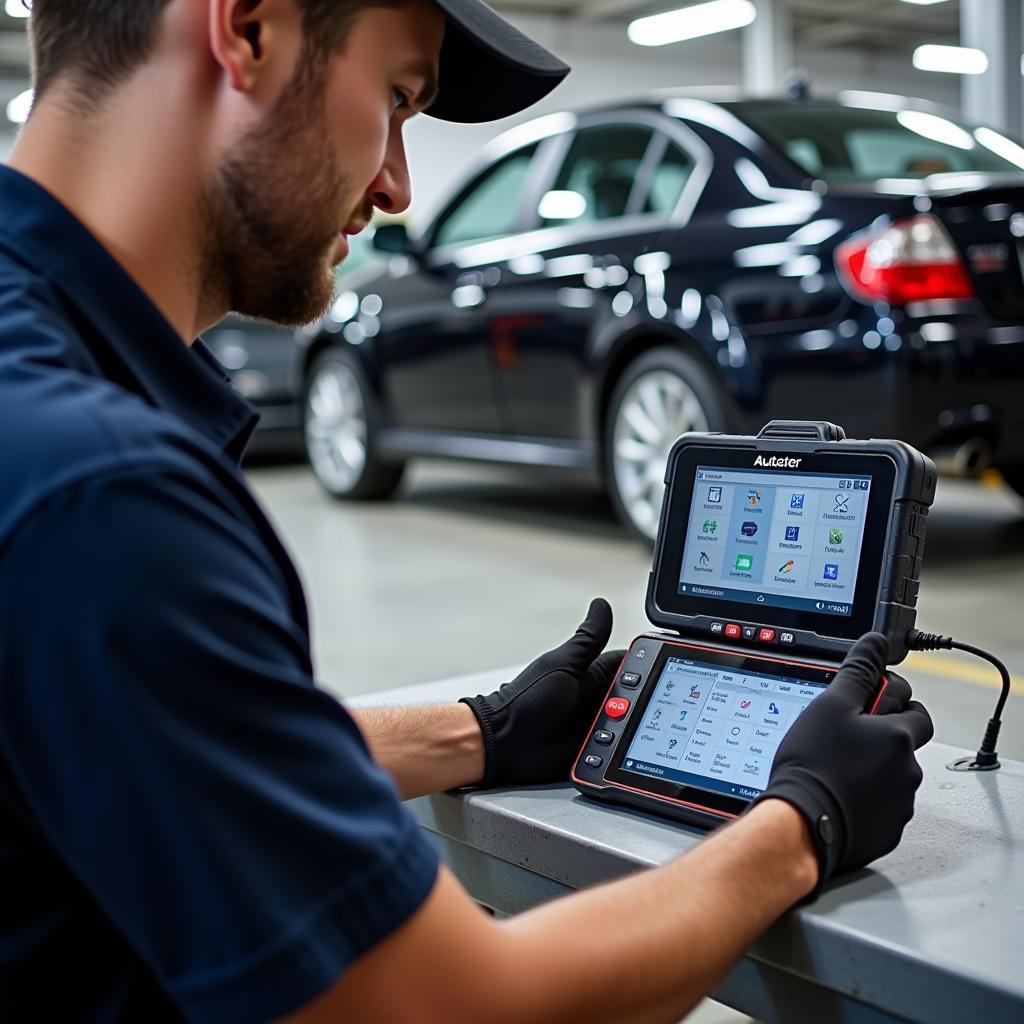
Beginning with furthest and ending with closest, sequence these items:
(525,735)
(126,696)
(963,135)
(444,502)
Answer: (444,502) → (963,135) → (525,735) → (126,696)

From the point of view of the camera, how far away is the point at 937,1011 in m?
0.92

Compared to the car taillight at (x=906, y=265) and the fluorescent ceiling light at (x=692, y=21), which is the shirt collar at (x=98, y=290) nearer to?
the car taillight at (x=906, y=265)

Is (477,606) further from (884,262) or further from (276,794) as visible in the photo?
(276,794)

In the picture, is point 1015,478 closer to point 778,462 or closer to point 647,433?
point 647,433

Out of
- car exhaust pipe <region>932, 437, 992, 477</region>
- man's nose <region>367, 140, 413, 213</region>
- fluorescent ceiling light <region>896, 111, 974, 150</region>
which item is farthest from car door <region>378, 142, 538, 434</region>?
man's nose <region>367, 140, 413, 213</region>

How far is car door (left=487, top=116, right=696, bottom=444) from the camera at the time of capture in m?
4.70

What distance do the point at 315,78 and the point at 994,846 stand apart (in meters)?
0.79

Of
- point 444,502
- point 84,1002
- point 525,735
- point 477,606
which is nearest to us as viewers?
point 84,1002

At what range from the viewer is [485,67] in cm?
126

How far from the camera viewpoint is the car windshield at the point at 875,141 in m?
4.50

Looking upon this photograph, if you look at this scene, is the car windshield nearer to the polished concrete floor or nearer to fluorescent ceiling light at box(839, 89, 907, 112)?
fluorescent ceiling light at box(839, 89, 907, 112)

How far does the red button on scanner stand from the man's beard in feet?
1.63

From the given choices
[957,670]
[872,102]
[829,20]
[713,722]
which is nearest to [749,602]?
[713,722]

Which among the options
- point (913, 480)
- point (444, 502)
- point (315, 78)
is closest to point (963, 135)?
point (444, 502)
